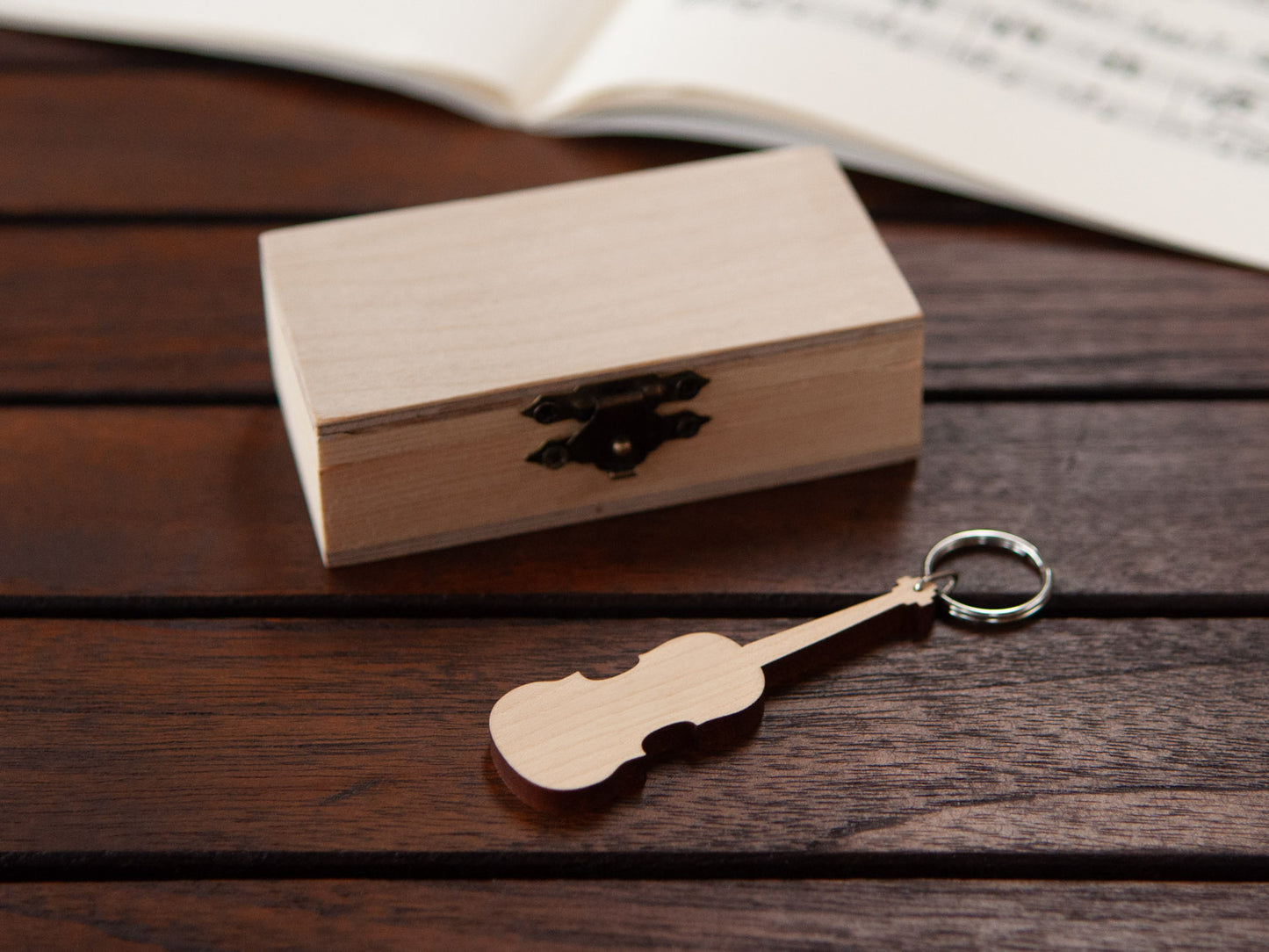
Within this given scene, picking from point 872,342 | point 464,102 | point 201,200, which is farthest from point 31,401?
point 872,342

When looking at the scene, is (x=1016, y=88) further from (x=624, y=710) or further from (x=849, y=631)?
(x=624, y=710)

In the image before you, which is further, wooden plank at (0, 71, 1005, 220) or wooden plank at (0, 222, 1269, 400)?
wooden plank at (0, 71, 1005, 220)

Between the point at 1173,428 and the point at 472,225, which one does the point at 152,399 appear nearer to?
the point at 472,225

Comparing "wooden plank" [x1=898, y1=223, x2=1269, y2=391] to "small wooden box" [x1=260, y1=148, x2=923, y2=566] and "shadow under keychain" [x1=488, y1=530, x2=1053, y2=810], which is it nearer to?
"small wooden box" [x1=260, y1=148, x2=923, y2=566]

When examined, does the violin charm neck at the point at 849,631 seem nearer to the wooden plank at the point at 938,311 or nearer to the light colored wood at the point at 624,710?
the light colored wood at the point at 624,710

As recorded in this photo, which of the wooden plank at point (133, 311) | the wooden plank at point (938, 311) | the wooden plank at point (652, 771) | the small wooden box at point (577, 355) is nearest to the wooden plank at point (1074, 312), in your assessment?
the wooden plank at point (938, 311)

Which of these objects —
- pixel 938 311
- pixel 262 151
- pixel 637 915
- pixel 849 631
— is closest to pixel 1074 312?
pixel 938 311

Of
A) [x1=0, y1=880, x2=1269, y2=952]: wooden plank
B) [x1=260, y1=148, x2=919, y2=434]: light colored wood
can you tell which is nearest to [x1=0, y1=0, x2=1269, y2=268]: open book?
[x1=260, y1=148, x2=919, y2=434]: light colored wood
